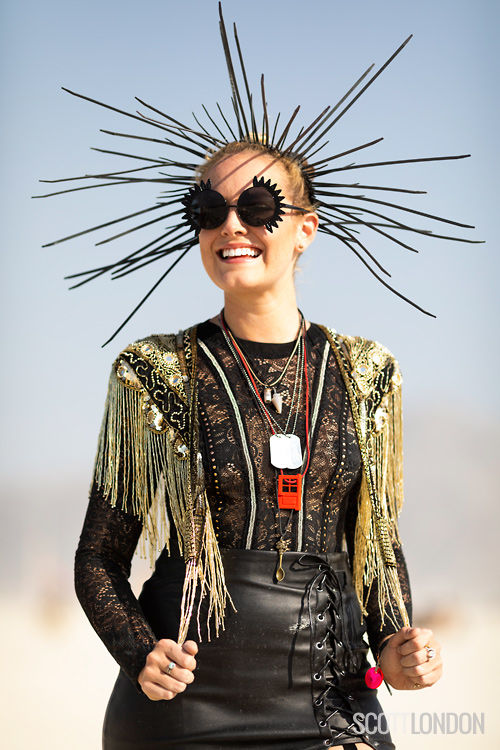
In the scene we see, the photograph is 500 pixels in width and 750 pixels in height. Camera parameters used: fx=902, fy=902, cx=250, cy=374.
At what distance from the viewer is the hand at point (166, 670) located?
1727 mm

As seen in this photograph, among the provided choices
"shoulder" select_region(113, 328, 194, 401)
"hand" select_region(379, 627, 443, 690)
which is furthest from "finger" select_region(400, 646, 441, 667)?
"shoulder" select_region(113, 328, 194, 401)

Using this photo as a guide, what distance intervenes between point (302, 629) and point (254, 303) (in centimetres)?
78

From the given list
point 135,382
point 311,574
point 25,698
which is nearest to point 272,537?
point 311,574

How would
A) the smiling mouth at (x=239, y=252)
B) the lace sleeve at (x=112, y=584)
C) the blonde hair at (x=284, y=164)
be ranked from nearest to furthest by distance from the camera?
the lace sleeve at (x=112, y=584) → the smiling mouth at (x=239, y=252) → the blonde hair at (x=284, y=164)

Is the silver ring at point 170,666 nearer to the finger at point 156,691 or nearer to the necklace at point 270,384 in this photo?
the finger at point 156,691

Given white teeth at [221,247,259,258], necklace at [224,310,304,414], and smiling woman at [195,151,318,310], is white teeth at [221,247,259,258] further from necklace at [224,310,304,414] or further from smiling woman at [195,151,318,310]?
necklace at [224,310,304,414]

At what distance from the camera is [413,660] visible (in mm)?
1904

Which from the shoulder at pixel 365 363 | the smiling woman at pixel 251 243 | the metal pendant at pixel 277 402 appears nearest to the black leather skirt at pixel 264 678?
the metal pendant at pixel 277 402

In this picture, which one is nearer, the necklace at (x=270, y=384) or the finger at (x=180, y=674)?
the finger at (x=180, y=674)

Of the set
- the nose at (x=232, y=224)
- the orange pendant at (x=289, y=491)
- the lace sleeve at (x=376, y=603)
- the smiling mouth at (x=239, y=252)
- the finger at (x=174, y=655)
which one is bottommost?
the finger at (x=174, y=655)

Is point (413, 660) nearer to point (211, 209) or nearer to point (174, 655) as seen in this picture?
point (174, 655)

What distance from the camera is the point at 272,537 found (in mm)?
2014

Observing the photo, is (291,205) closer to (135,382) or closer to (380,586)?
(135,382)

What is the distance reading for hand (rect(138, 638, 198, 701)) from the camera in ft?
5.66
